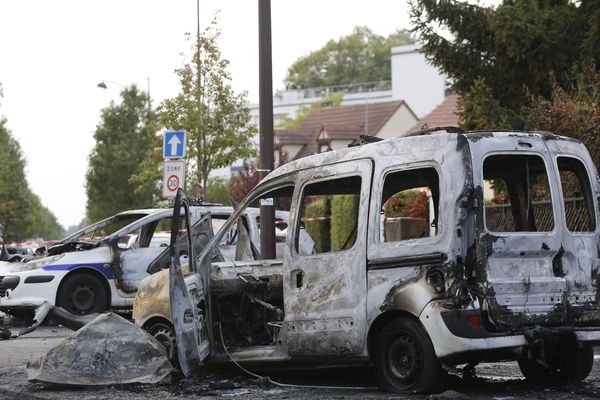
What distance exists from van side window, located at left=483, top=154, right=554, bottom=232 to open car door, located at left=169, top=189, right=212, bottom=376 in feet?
8.48

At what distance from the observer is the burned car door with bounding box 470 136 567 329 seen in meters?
8.12

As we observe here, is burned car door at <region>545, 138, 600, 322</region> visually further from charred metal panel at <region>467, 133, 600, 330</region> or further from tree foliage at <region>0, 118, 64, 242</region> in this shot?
tree foliage at <region>0, 118, 64, 242</region>

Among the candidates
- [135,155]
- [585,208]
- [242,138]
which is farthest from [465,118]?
[135,155]

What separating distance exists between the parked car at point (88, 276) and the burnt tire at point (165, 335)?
6.61 m

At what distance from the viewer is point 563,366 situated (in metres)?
9.23

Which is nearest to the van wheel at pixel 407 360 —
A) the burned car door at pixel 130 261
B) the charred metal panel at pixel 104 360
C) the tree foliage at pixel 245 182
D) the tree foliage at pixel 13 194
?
the charred metal panel at pixel 104 360

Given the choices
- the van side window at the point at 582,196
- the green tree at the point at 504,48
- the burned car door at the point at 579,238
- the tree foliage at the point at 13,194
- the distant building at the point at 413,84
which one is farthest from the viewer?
the distant building at the point at 413,84

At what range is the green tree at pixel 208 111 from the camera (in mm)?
30250

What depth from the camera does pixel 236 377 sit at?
9.89m

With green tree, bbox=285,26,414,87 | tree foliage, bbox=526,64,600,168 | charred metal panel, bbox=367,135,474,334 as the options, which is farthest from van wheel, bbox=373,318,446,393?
green tree, bbox=285,26,414,87

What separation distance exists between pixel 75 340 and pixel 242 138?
70.2 ft

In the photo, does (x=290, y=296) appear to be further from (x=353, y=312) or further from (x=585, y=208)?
(x=585, y=208)

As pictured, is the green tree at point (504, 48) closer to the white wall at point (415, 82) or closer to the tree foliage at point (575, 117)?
the tree foliage at point (575, 117)

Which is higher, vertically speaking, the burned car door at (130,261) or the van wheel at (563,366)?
the burned car door at (130,261)
